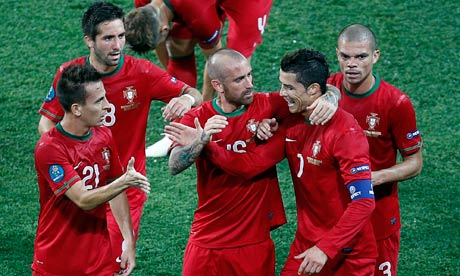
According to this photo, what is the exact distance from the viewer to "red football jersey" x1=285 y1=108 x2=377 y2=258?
516 cm

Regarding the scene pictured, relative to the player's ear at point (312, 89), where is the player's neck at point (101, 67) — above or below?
above

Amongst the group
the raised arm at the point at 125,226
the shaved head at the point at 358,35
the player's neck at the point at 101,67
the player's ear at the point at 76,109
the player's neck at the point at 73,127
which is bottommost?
the raised arm at the point at 125,226

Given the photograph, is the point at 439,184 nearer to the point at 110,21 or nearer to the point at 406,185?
the point at 406,185

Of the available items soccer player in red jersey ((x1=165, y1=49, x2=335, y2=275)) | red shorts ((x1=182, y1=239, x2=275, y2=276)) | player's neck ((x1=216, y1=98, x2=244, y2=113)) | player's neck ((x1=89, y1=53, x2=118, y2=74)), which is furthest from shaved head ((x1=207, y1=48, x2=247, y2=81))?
red shorts ((x1=182, y1=239, x2=275, y2=276))

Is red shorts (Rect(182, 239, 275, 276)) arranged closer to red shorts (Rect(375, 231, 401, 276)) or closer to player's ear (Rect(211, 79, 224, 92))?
red shorts (Rect(375, 231, 401, 276))

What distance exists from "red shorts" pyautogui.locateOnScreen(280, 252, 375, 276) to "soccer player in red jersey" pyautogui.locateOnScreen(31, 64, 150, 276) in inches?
39.8

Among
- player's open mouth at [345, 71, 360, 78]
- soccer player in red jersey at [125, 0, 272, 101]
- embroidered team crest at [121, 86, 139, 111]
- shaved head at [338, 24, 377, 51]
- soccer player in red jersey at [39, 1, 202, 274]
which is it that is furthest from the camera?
soccer player in red jersey at [125, 0, 272, 101]

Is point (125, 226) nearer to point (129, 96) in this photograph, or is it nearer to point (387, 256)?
point (129, 96)

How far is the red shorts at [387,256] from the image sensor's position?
5863mm

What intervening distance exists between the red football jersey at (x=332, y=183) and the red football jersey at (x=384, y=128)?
1.22ft

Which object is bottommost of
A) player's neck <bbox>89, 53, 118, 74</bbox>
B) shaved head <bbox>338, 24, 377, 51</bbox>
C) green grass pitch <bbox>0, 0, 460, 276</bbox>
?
green grass pitch <bbox>0, 0, 460, 276</bbox>

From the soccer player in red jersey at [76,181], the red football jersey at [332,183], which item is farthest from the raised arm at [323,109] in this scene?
the soccer player in red jersey at [76,181]

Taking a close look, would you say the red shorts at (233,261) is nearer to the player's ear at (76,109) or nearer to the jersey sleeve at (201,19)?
the player's ear at (76,109)

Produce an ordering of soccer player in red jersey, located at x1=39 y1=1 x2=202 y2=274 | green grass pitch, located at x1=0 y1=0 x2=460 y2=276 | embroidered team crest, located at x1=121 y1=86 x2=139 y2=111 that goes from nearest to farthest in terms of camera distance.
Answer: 1. soccer player in red jersey, located at x1=39 y1=1 x2=202 y2=274
2. embroidered team crest, located at x1=121 y1=86 x2=139 y2=111
3. green grass pitch, located at x1=0 y1=0 x2=460 y2=276
